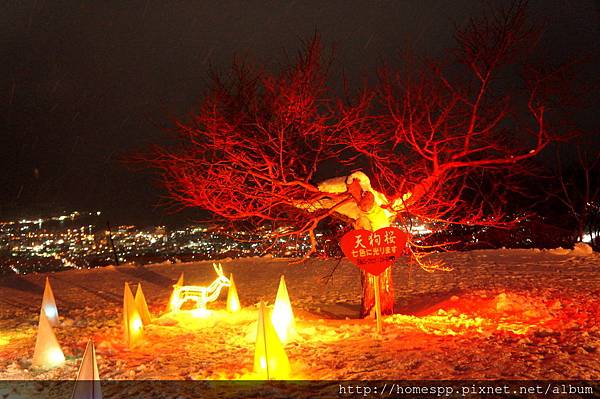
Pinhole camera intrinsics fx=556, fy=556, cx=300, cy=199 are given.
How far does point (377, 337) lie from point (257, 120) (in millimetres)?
4488

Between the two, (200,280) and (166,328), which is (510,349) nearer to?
(166,328)

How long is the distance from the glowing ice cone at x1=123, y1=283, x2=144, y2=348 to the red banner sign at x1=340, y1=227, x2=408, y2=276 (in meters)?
3.52

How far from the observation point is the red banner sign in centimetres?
827

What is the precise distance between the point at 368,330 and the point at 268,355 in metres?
2.63

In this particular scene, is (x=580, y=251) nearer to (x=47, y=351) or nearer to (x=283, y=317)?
(x=283, y=317)

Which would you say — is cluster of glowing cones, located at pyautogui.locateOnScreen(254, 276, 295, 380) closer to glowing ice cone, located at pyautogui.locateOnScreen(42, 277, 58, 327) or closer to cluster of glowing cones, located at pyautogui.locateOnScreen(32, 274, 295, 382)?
cluster of glowing cones, located at pyautogui.locateOnScreen(32, 274, 295, 382)

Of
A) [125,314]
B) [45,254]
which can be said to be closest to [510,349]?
[125,314]

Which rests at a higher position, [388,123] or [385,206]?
[388,123]

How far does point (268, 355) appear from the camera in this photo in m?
6.46

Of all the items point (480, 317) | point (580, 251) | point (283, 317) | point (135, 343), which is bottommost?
point (480, 317)

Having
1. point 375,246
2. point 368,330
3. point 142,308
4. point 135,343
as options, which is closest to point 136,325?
point 135,343

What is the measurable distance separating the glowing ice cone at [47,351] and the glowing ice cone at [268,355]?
3.24m

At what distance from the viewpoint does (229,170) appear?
1026 cm

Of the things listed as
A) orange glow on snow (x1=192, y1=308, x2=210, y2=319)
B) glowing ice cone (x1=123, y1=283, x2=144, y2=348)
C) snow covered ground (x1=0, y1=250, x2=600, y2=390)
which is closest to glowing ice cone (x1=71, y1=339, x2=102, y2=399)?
snow covered ground (x1=0, y1=250, x2=600, y2=390)
